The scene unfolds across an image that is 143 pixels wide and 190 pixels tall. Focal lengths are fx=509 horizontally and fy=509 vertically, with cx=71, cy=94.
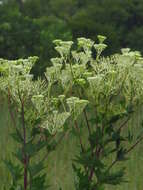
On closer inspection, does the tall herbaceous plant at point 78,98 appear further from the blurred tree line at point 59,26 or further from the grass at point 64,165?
the blurred tree line at point 59,26

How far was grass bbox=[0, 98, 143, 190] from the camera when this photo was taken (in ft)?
21.4

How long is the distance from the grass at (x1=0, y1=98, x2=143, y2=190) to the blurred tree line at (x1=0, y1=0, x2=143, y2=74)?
7.05m

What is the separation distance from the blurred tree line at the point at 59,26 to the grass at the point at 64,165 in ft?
23.1

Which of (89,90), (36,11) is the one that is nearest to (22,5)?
(36,11)

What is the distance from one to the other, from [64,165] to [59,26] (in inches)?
460

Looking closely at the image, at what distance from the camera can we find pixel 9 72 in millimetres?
3936

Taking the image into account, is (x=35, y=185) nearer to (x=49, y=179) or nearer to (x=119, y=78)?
(x=119, y=78)

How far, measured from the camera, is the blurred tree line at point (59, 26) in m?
17.1

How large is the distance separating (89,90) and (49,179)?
287 cm

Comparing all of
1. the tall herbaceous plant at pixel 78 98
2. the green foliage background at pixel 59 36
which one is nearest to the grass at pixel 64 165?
the green foliage background at pixel 59 36

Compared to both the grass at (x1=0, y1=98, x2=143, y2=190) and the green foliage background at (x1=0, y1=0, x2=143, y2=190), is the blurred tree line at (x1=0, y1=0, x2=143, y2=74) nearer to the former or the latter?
the green foliage background at (x1=0, y1=0, x2=143, y2=190)

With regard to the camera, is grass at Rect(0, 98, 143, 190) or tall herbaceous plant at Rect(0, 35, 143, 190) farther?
grass at Rect(0, 98, 143, 190)

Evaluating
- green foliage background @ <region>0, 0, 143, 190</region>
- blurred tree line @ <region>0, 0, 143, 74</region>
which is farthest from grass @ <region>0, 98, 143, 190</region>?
blurred tree line @ <region>0, 0, 143, 74</region>

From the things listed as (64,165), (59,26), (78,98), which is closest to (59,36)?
(59,26)
